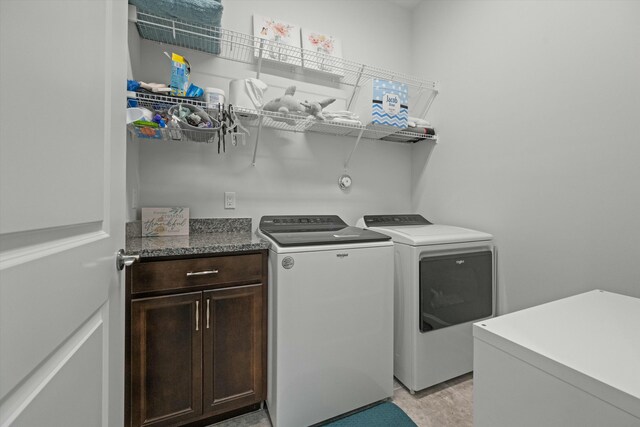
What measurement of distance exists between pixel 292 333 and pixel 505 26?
7.54ft

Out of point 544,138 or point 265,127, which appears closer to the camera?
point 544,138

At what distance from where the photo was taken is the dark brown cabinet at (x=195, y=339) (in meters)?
1.22

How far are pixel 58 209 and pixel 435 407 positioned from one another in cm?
190

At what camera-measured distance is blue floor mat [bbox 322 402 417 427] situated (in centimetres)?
142

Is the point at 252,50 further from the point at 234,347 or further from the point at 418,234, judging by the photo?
the point at 234,347

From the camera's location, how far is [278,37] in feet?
6.50

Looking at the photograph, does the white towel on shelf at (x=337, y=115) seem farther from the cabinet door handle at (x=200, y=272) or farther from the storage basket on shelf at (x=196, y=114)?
the cabinet door handle at (x=200, y=272)

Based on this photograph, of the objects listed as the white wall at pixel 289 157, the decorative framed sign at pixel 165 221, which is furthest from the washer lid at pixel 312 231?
the decorative framed sign at pixel 165 221

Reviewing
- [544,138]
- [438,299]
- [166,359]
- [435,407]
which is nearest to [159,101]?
[166,359]

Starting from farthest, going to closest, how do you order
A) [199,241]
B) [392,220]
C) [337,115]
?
[392,220]
[337,115]
[199,241]

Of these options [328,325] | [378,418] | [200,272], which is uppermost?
[200,272]

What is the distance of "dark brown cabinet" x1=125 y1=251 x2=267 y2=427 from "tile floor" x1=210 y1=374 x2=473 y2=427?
89 millimetres

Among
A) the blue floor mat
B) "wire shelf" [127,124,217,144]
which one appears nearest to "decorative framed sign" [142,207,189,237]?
"wire shelf" [127,124,217,144]

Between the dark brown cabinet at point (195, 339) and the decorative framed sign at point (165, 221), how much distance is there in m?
0.48
